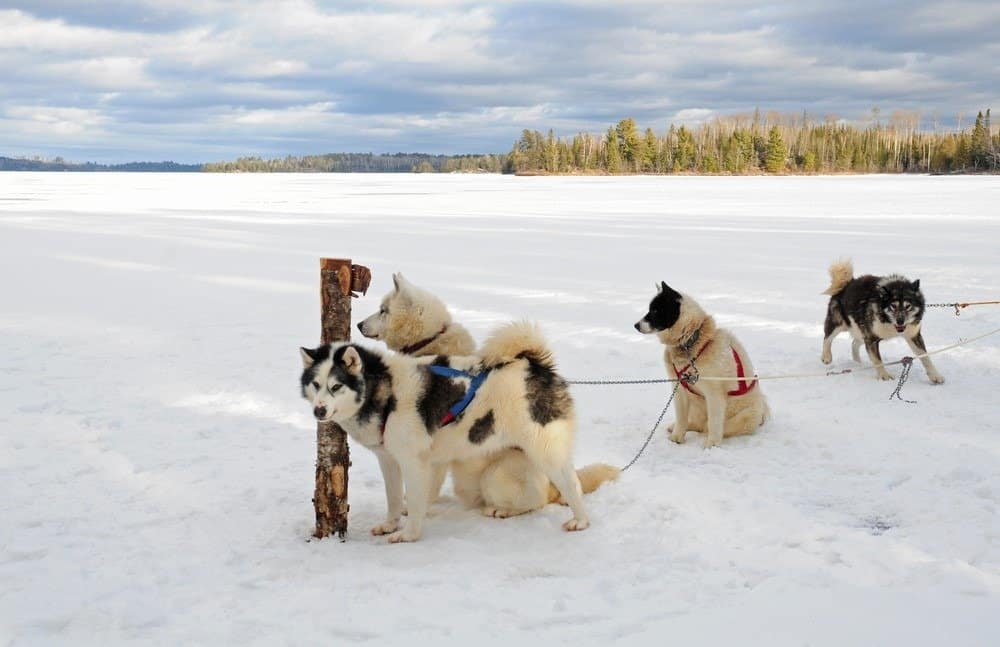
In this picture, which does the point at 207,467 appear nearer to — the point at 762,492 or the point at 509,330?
the point at 509,330

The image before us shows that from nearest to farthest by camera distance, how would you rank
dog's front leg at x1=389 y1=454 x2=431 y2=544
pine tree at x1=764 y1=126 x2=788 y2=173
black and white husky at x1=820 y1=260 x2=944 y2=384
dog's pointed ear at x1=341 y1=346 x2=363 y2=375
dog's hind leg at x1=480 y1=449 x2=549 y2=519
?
dog's pointed ear at x1=341 y1=346 x2=363 y2=375
dog's front leg at x1=389 y1=454 x2=431 y2=544
dog's hind leg at x1=480 y1=449 x2=549 y2=519
black and white husky at x1=820 y1=260 x2=944 y2=384
pine tree at x1=764 y1=126 x2=788 y2=173

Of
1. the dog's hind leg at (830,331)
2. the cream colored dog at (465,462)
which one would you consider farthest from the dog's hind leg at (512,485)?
the dog's hind leg at (830,331)

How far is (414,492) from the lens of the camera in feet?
16.0

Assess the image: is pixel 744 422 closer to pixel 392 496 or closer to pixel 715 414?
pixel 715 414

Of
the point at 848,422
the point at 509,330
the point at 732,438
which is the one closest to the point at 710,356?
the point at 732,438

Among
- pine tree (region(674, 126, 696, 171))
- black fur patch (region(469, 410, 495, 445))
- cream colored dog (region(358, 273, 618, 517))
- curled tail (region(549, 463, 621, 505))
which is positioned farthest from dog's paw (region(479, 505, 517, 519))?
pine tree (region(674, 126, 696, 171))

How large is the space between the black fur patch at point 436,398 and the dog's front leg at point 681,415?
3.02 meters

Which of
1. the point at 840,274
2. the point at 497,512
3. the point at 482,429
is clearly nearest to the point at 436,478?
the point at 497,512

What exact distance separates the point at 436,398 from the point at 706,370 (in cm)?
317

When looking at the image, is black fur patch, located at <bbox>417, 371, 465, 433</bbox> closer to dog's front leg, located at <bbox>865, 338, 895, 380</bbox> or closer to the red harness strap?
the red harness strap

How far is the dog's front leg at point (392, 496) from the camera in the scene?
512 centimetres

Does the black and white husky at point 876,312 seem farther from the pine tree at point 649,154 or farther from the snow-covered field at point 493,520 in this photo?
the pine tree at point 649,154

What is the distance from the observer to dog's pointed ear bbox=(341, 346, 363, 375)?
181 inches

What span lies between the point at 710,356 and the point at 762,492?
5.37 ft
